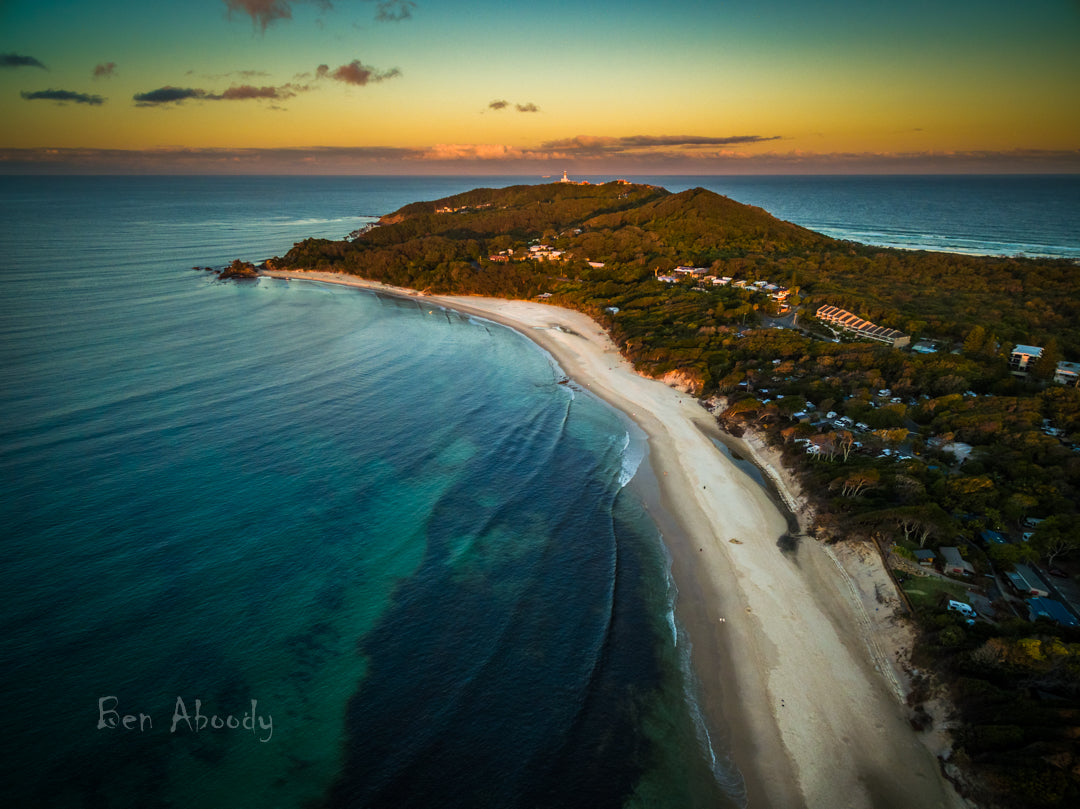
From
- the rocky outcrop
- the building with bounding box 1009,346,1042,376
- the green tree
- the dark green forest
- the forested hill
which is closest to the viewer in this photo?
the dark green forest

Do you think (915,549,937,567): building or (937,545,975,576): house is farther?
(915,549,937,567): building

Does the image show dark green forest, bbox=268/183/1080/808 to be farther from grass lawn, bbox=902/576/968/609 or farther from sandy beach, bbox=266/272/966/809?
sandy beach, bbox=266/272/966/809

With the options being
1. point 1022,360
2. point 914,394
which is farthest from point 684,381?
point 1022,360

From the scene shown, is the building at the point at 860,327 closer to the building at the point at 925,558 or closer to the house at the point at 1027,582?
the house at the point at 1027,582

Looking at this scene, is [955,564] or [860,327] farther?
[860,327]

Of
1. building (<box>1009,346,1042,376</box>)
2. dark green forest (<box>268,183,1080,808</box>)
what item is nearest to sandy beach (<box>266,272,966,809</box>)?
dark green forest (<box>268,183,1080,808</box>)

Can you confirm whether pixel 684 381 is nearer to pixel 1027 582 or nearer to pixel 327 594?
pixel 1027 582

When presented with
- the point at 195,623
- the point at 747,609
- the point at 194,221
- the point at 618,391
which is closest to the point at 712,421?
the point at 618,391
